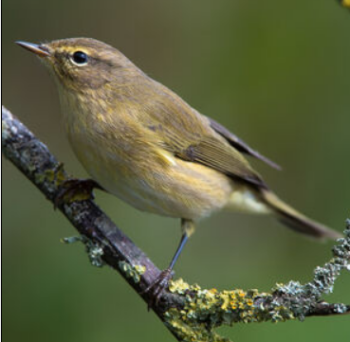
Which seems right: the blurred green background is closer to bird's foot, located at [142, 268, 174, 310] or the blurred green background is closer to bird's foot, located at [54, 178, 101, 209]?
bird's foot, located at [54, 178, 101, 209]

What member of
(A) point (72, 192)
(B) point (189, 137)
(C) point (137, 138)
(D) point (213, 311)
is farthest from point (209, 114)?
(D) point (213, 311)

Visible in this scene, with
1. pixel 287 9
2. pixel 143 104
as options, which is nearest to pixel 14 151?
pixel 143 104

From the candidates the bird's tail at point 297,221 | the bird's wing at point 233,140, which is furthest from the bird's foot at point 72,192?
the bird's tail at point 297,221

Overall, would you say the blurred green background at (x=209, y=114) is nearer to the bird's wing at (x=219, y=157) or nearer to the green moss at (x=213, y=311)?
the bird's wing at (x=219, y=157)

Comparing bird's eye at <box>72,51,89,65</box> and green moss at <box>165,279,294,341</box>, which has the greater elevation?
bird's eye at <box>72,51,89,65</box>

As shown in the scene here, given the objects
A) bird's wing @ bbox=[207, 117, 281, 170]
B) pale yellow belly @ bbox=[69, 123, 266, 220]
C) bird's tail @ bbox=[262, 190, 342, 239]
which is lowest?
pale yellow belly @ bbox=[69, 123, 266, 220]

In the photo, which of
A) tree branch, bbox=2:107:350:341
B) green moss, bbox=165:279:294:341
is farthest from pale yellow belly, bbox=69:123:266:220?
green moss, bbox=165:279:294:341
